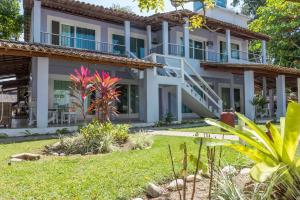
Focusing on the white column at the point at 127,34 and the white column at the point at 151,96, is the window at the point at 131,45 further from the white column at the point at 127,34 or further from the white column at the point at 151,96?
the white column at the point at 151,96

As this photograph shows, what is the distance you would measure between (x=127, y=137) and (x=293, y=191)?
7.30 metres

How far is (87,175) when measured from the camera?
5.68m

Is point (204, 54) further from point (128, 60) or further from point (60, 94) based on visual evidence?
point (60, 94)

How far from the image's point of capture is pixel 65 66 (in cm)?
1816

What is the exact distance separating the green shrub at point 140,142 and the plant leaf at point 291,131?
652 cm

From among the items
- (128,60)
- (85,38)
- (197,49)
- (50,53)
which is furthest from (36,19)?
(197,49)

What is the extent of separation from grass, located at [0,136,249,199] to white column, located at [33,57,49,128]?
226 inches

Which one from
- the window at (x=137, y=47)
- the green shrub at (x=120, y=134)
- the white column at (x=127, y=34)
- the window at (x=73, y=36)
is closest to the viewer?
the green shrub at (x=120, y=134)

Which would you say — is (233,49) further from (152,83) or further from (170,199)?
(170,199)

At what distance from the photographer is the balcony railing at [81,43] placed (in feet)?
56.2

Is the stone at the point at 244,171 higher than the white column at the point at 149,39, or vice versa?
the white column at the point at 149,39

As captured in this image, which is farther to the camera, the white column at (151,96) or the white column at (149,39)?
the white column at (149,39)

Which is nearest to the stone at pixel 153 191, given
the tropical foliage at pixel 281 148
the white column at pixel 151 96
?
the tropical foliage at pixel 281 148

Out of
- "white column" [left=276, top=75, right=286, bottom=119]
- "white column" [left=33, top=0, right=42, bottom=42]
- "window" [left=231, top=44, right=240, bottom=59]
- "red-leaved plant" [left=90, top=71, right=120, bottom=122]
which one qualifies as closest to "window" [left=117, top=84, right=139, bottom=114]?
"white column" [left=33, top=0, right=42, bottom=42]
